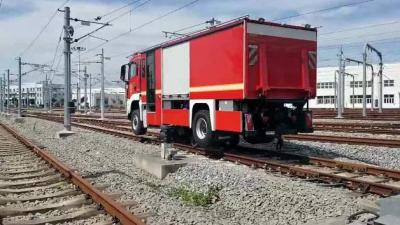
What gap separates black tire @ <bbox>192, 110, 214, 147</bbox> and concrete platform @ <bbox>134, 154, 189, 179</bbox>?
8.60ft

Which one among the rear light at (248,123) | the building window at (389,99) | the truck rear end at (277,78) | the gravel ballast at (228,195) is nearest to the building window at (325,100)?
the building window at (389,99)

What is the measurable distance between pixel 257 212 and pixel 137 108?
13.9m

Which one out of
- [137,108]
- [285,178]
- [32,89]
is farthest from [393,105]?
[32,89]

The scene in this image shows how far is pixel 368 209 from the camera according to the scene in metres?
7.25

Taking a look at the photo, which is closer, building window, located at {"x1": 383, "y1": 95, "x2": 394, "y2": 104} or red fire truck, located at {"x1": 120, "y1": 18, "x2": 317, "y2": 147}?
red fire truck, located at {"x1": 120, "y1": 18, "x2": 317, "y2": 147}

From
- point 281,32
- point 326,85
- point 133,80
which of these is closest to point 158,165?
point 281,32

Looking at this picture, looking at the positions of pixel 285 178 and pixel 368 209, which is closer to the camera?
pixel 368 209

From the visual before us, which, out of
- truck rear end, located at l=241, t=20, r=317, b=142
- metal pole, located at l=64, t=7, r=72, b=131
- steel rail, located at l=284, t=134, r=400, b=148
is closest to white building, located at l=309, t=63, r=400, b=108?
metal pole, located at l=64, t=7, r=72, b=131

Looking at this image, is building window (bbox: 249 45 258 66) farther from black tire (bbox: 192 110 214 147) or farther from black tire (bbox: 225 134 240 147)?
black tire (bbox: 225 134 240 147)

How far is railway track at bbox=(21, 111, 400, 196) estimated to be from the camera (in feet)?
30.4

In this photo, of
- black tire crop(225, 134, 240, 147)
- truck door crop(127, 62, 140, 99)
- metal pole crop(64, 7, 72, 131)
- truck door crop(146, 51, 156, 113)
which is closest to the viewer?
black tire crop(225, 134, 240, 147)

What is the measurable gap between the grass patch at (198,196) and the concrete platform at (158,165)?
1874 mm

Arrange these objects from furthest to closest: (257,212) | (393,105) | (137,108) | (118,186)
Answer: (393,105), (137,108), (118,186), (257,212)

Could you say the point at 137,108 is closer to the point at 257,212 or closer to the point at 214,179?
the point at 214,179
